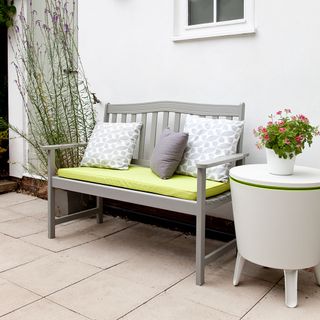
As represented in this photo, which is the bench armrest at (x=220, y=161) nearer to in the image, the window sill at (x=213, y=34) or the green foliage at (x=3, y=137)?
the window sill at (x=213, y=34)

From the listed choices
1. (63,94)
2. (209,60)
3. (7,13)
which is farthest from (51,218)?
(7,13)

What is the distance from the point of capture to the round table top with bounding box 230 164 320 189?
2.00m

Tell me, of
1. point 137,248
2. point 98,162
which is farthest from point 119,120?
point 137,248

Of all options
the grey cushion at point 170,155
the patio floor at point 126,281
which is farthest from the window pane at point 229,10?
the patio floor at point 126,281

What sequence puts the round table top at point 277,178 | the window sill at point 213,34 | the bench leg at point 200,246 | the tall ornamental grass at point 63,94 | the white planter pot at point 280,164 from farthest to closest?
the tall ornamental grass at point 63,94, the window sill at point 213,34, the bench leg at point 200,246, the white planter pot at point 280,164, the round table top at point 277,178

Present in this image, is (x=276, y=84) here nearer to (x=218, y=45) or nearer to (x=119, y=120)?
(x=218, y=45)

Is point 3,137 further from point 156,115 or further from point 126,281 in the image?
point 126,281

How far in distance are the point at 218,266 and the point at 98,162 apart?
Answer: 112 cm

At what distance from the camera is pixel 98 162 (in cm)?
303

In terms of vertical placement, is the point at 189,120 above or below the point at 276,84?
below

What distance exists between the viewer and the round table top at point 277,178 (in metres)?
2.00

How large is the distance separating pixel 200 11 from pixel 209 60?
15.6 inches

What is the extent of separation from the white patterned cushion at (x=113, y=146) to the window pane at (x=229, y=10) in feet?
3.21

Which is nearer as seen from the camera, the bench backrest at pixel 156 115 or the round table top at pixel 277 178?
the round table top at pixel 277 178
